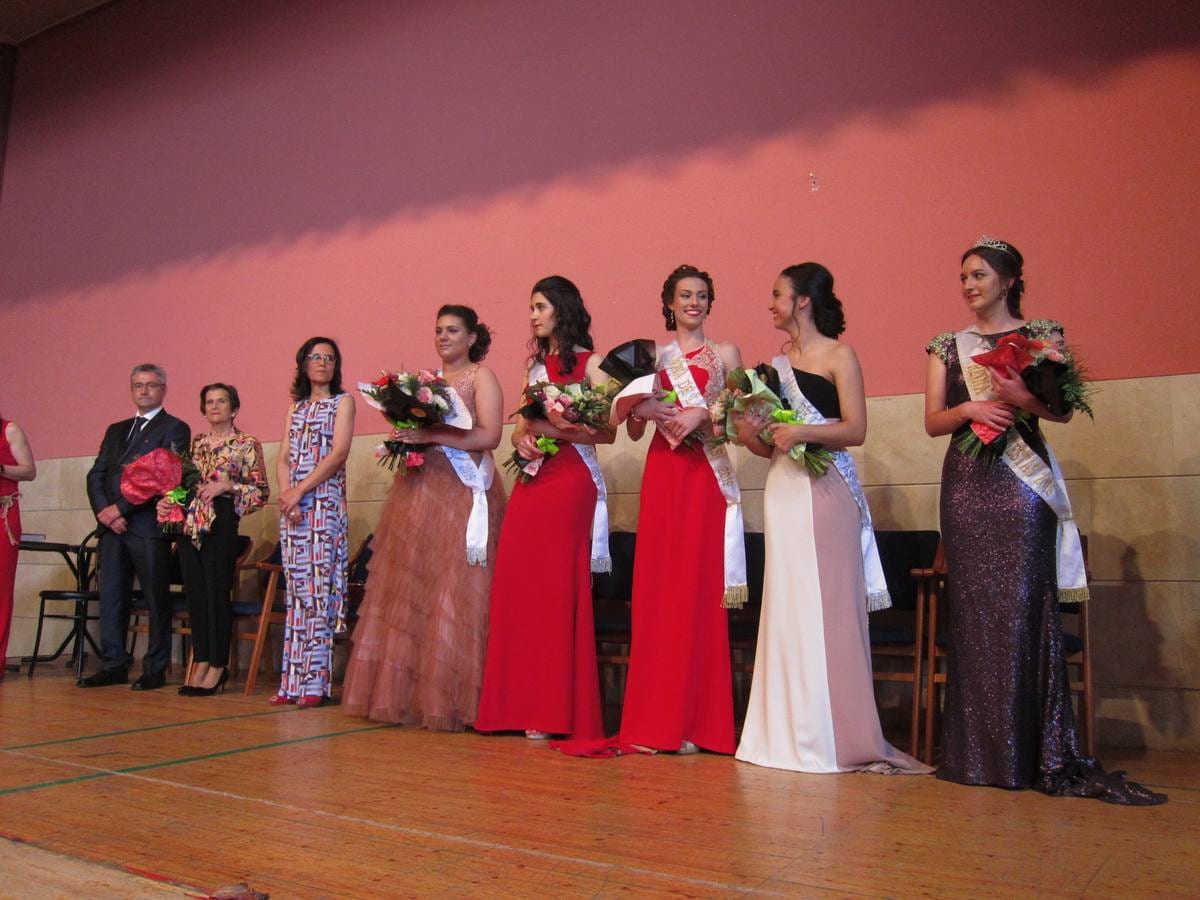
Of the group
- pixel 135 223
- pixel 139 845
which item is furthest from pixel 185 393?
pixel 139 845

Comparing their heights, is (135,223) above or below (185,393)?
above

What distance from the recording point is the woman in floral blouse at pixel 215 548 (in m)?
5.41

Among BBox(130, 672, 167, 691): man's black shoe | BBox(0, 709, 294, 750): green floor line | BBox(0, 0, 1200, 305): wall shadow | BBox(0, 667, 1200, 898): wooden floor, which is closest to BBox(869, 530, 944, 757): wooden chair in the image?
BBox(0, 667, 1200, 898): wooden floor

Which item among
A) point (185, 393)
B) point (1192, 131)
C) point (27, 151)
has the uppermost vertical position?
point (27, 151)

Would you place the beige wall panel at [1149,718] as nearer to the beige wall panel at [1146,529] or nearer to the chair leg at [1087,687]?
the beige wall panel at [1146,529]

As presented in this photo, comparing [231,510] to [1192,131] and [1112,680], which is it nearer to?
[1112,680]

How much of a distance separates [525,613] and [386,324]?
2.94 metres

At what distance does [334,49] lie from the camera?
277 inches

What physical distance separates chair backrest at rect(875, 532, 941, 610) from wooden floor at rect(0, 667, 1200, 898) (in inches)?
37.7

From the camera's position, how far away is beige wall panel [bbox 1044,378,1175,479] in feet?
14.2

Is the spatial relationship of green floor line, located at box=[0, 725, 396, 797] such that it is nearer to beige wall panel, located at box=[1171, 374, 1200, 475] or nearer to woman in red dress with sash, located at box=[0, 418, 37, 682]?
woman in red dress with sash, located at box=[0, 418, 37, 682]

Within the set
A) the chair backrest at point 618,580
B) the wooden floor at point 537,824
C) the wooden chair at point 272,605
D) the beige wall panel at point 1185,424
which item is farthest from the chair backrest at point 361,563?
the beige wall panel at point 1185,424

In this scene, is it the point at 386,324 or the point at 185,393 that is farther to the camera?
the point at 185,393

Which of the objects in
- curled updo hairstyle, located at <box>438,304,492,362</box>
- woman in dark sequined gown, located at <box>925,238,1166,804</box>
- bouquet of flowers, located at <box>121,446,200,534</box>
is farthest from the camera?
bouquet of flowers, located at <box>121,446,200,534</box>
